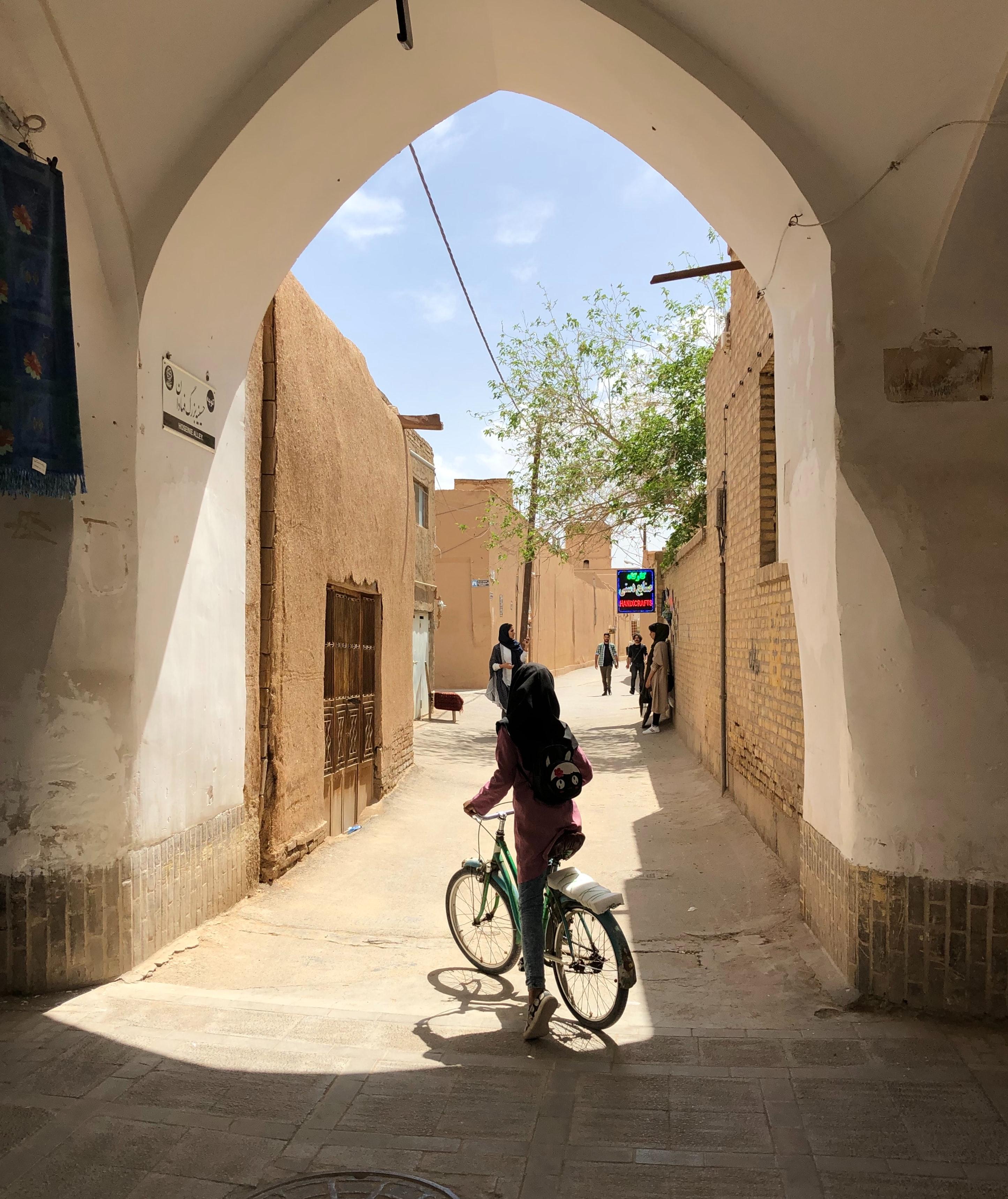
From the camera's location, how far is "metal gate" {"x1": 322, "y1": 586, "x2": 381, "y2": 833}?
Result: 325 inches

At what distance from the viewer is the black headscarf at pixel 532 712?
404cm

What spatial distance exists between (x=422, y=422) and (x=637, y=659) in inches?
488

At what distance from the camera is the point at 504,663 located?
35.9ft

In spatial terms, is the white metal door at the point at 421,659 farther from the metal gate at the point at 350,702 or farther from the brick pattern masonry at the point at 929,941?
the brick pattern masonry at the point at 929,941

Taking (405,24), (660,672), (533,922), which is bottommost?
(533,922)

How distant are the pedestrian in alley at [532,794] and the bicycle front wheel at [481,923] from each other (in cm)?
66

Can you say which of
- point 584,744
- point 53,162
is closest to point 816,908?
point 53,162

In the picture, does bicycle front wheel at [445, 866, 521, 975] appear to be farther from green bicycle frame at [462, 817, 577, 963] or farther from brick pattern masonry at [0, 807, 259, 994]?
brick pattern masonry at [0, 807, 259, 994]

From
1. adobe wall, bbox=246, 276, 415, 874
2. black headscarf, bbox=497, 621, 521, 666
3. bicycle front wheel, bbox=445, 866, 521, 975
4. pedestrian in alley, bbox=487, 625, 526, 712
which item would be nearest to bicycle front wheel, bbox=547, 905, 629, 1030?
bicycle front wheel, bbox=445, 866, 521, 975

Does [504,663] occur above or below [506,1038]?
above

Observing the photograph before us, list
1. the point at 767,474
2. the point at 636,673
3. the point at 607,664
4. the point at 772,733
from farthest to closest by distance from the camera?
the point at 607,664 < the point at 636,673 < the point at 767,474 < the point at 772,733

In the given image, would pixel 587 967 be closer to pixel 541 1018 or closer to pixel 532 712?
pixel 541 1018

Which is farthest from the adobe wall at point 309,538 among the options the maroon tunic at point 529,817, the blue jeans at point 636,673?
the blue jeans at point 636,673

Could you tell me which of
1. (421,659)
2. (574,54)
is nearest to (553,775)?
(574,54)
